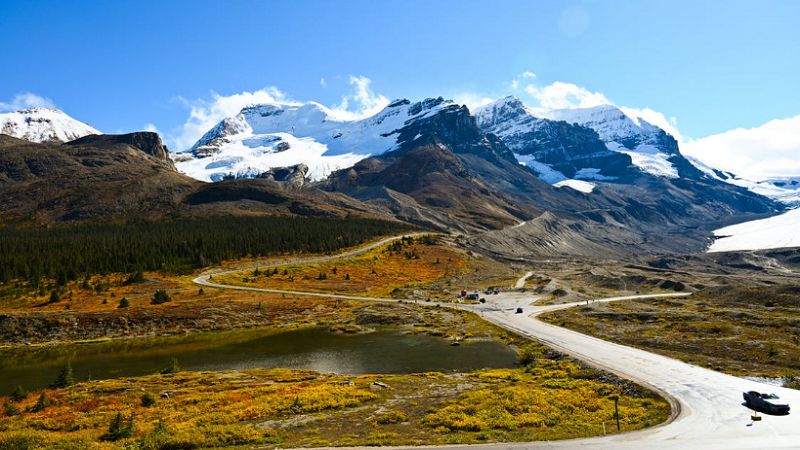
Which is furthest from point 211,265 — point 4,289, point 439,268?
point 439,268

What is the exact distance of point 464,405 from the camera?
3134cm

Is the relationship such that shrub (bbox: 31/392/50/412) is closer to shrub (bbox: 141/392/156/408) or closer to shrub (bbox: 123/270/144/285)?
shrub (bbox: 141/392/156/408)

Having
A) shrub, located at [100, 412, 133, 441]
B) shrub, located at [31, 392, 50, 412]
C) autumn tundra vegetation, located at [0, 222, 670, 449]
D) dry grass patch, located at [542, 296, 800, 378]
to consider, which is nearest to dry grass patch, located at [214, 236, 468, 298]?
autumn tundra vegetation, located at [0, 222, 670, 449]

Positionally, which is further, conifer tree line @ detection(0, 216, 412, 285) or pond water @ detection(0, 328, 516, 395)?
conifer tree line @ detection(0, 216, 412, 285)

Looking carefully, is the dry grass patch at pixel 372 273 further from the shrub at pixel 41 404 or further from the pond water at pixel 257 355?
the shrub at pixel 41 404

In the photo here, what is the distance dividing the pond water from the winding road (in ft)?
37.9

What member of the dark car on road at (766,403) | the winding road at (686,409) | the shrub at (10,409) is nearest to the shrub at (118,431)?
the shrub at (10,409)

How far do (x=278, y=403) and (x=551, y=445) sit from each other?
19693mm

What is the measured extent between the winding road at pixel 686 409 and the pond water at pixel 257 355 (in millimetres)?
11545

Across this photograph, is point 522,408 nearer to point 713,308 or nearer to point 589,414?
point 589,414

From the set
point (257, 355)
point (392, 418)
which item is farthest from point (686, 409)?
point (257, 355)

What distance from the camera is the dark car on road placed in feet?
89.9

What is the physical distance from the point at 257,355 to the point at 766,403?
172 feet

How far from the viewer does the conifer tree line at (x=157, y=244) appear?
105938mm
